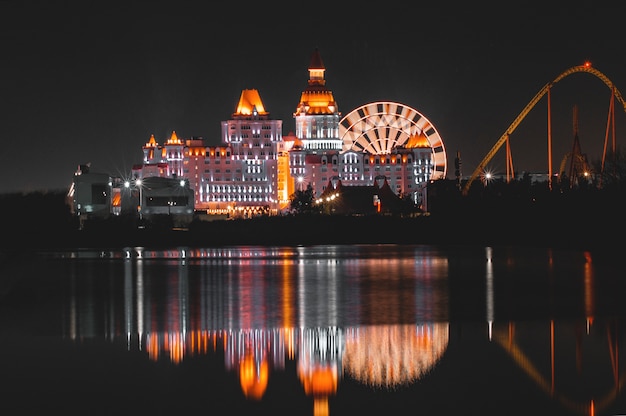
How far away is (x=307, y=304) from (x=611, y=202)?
43841 mm

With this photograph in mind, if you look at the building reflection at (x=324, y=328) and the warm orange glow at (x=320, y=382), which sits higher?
the building reflection at (x=324, y=328)

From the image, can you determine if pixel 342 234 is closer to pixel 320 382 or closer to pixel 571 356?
pixel 571 356

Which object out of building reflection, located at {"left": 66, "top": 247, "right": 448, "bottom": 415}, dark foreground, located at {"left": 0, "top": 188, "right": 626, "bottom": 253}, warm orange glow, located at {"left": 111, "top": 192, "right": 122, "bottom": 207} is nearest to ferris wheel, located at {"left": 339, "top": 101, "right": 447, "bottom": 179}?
warm orange glow, located at {"left": 111, "top": 192, "right": 122, "bottom": 207}

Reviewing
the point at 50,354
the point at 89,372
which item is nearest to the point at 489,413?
the point at 89,372

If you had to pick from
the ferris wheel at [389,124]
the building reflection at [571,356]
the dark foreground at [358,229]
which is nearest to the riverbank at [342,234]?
the dark foreground at [358,229]

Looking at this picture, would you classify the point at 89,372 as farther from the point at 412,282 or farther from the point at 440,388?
the point at 412,282

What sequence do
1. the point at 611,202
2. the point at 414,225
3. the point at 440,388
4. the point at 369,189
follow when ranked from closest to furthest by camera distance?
the point at 440,388
the point at 611,202
the point at 414,225
the point at 369,189

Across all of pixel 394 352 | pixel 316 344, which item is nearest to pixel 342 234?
pixel 316 344

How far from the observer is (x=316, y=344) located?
20.2 meters

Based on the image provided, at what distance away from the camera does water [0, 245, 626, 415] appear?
608 inches

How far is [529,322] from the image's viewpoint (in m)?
23.0

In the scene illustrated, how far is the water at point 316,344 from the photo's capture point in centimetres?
1544

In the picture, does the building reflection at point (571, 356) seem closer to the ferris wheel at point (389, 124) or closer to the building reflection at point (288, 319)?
the building reflection at point (288, 319)

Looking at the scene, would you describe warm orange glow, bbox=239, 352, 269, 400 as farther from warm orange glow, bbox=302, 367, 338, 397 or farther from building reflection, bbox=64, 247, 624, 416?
warm orange glow, bbox=302, 367, 338, 397
